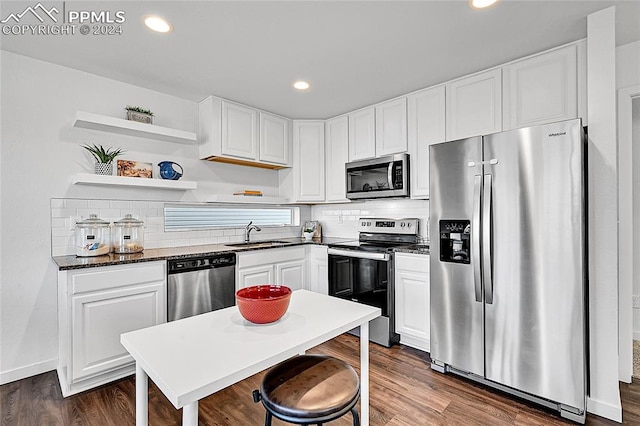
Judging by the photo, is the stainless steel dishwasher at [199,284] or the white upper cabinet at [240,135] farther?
the white upper cabinet at [240,135]

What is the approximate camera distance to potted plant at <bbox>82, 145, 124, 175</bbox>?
267 cm

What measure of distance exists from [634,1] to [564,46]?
43 cm

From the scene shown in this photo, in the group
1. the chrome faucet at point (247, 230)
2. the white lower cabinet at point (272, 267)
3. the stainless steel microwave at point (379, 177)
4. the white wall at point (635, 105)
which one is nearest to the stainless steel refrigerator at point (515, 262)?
the stainless steel microwave at point (379, 177)

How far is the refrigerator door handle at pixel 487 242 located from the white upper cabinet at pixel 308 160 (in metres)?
2.12

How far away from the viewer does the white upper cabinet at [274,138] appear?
3.69 m

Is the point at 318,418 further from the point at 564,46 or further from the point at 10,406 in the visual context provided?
the point at 564,46

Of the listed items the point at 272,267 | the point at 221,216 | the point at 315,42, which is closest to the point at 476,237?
the point at 315,42

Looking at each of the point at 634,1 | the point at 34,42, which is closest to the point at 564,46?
the point at 634,1

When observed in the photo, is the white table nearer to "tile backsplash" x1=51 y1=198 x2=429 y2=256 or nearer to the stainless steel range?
the stainless steel range

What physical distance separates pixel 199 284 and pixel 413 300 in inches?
73.0

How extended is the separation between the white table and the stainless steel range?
1.43 meters

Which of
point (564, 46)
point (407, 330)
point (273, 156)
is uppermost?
point (564, 46)

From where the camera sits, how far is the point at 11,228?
239cm

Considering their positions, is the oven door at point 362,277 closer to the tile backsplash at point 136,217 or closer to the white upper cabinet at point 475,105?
the tile backsplash at point 136,217
